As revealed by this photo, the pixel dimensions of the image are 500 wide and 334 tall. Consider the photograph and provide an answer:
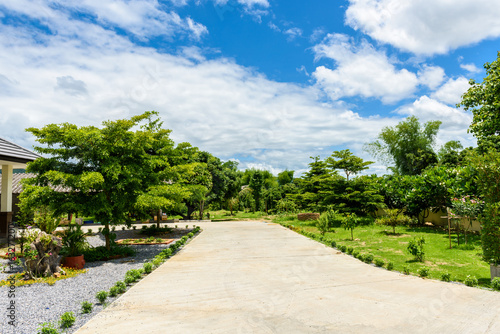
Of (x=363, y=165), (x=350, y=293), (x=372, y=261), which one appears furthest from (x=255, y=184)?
(x=350, y=293)

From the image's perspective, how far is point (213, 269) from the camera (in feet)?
30.5

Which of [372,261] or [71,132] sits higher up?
[71,132]

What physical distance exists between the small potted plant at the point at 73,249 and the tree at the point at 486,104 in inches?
664

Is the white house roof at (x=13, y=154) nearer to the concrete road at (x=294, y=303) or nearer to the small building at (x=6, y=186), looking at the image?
the small building at (x=6, y=186)

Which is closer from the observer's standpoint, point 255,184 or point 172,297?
point 172,297

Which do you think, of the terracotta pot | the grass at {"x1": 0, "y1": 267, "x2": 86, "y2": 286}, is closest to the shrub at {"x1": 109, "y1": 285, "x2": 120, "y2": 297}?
the grass at {"x1": 0, "y1": 267, "x2": 86, "y2": 286}

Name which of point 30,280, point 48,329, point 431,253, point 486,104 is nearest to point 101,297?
point 48,329

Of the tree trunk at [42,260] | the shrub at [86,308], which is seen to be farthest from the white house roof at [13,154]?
the shrub at [86,308]

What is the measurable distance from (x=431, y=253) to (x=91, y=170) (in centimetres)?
1288

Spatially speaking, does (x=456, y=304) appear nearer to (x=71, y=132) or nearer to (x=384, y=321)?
(x=384, y=321)

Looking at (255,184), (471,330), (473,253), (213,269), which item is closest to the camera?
(471,330)

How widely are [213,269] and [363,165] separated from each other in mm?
16823

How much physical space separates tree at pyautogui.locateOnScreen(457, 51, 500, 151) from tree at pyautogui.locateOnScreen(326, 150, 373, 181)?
23.8 feet

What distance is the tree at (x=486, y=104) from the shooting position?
46.5 feet
